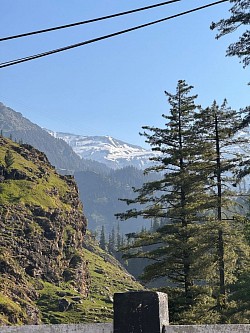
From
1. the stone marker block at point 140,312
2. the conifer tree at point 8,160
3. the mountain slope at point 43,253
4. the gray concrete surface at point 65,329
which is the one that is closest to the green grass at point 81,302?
the mountain slope at point 43,253

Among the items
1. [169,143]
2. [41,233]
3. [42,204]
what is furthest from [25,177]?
[169,143]

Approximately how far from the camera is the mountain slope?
127 meters

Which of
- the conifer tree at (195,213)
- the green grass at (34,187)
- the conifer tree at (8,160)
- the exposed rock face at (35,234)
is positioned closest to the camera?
the conifer tree at (195,213)

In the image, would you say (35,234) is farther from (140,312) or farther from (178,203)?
(140,312)

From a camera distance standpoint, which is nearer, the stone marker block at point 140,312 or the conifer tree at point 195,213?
the stone marker block at point 140,312

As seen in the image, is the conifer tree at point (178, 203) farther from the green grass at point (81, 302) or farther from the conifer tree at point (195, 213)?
the green grass at point (81, 302)

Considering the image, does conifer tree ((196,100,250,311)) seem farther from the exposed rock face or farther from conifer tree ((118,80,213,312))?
the exposed rock face

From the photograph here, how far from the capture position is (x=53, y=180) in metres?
183

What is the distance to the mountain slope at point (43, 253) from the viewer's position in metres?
127

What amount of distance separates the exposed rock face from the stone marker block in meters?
116

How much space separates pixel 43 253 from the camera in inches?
5842

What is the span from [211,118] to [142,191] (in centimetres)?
622

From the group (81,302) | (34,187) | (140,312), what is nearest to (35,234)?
(34,187)

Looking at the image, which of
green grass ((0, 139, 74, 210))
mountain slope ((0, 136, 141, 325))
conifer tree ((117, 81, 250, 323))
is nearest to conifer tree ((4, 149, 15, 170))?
mountain slope ((0, 136, 141, 325))
